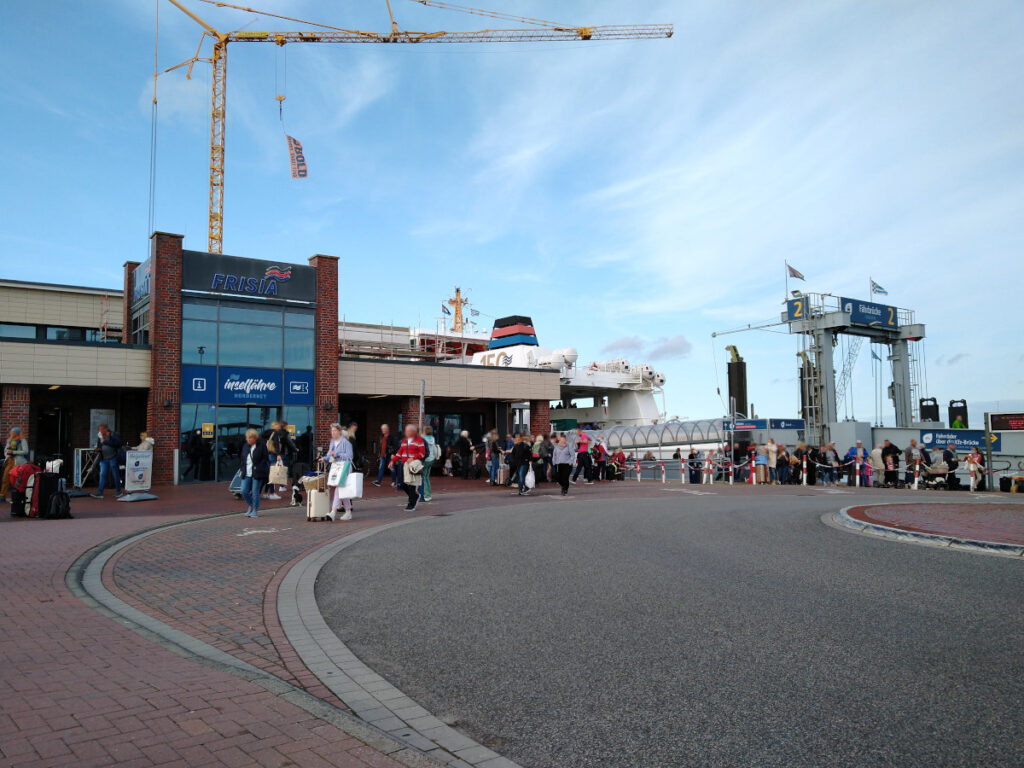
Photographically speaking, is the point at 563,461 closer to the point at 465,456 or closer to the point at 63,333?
the point at 465,456

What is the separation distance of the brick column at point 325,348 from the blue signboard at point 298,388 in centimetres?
22

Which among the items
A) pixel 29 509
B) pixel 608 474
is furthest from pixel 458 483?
pixel 29 509

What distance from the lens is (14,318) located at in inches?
1119

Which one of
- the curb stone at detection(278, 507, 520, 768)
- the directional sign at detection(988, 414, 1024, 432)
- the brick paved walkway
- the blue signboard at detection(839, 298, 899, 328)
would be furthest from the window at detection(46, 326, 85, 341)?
the blue signboard at detection(839, 298, 899, 328)

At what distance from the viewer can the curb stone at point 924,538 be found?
9.38m

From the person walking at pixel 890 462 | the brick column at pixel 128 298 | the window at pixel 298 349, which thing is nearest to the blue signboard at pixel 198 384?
the window at pixel 298 349

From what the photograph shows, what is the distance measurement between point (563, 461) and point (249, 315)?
11216 millimetres

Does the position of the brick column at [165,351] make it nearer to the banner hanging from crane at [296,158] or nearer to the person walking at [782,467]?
the banner hanging from crane at [296,158]

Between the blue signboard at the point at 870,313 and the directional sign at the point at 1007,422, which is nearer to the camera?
the directional sign at the point at 1007,422

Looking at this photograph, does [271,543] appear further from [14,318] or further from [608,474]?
[14,318]

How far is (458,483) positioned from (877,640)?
19.9 metres

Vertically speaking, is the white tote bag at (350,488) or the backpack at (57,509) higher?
the white tote bag at (350,488)

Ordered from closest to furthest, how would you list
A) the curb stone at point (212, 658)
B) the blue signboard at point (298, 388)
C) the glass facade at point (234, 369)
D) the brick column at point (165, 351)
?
the curb stone at point (212, 658), the brick column at point (165, 351), the glass facade at point (234, 369), the blue signboard at point (298, 388)

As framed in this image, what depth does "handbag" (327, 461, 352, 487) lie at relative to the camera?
1305cm
